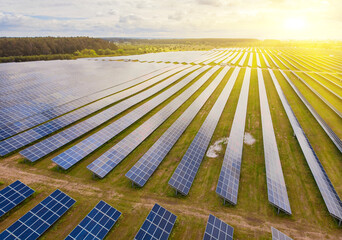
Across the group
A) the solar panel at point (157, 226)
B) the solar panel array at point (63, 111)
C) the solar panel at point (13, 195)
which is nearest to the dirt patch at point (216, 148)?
the solar panel at point (157, 226)

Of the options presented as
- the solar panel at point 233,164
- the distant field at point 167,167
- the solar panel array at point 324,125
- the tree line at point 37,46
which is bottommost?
the distant field at point 167,167

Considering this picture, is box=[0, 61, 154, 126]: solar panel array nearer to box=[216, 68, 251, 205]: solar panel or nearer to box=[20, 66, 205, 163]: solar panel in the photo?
box=[20, 66, 205, 163]: solar panel

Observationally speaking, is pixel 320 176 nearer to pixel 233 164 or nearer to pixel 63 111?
pixel 233 164

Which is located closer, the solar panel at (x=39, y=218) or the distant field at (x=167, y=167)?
the solar panel at (x=39, y=218)

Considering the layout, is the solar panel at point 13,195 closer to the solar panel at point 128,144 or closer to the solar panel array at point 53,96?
the solar panel at point 128,144

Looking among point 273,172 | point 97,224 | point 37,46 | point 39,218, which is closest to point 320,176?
point 273,172

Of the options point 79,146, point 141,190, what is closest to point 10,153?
point 79,146

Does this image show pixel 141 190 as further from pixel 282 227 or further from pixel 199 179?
pixel 282 227
